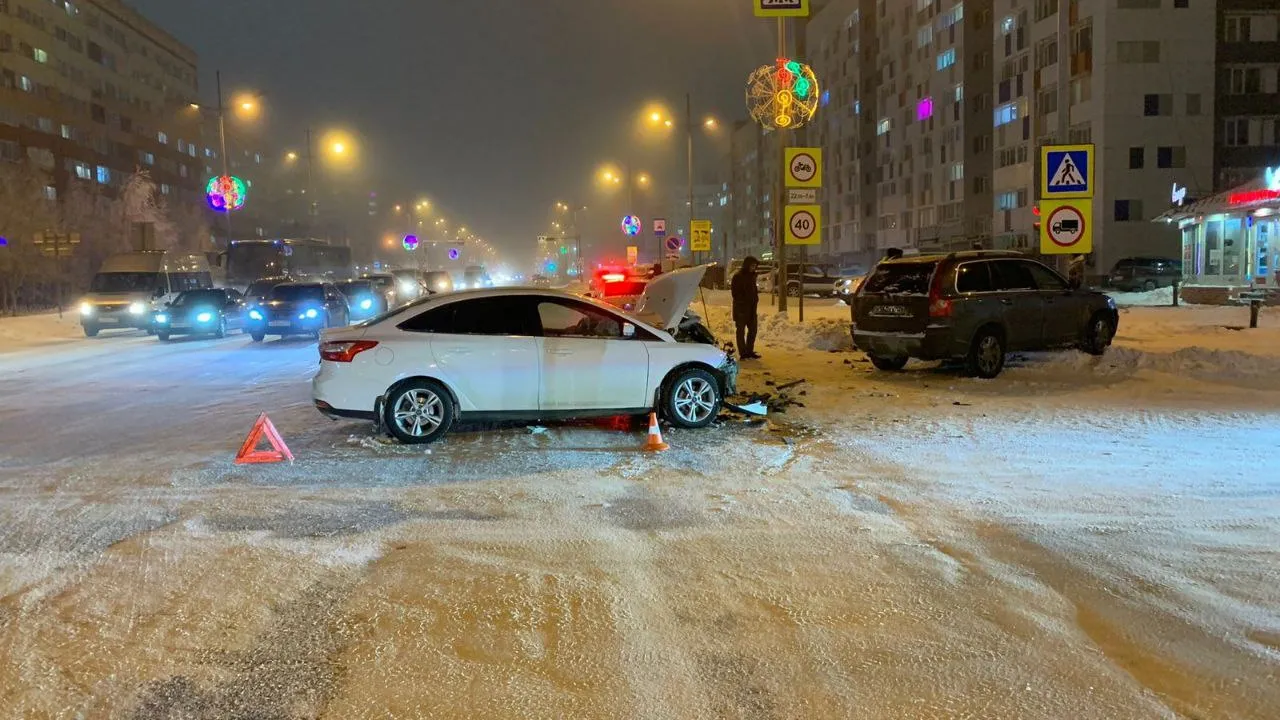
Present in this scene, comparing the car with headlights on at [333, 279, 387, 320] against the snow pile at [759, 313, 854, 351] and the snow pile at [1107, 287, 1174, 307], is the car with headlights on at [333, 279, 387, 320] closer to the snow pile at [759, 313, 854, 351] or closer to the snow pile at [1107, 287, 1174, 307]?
the snow pile at [759, 313, 854, 351]

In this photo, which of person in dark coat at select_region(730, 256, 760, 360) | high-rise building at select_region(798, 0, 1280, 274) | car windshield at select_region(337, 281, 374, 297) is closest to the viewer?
person in dark coat at select_region(730, 256, 760, 360)

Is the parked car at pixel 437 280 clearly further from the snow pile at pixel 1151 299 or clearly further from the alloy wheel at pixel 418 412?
the alloy wheel at pixel 418 412

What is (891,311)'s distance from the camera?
531 inches

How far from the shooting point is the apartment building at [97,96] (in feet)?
230

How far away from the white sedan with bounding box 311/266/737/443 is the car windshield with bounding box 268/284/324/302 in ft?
51.6

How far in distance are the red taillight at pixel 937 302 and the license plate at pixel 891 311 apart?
391 mm

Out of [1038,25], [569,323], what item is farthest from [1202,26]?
[569,323]

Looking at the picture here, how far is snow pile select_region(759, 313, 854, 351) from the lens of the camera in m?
18.4

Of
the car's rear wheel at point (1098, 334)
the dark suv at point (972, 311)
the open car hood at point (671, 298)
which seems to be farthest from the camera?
the car's rear wheel at point (1098, 334)

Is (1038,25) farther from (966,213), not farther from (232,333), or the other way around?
(232,333)

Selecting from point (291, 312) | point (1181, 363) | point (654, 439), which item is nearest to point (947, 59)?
point (291, 312)

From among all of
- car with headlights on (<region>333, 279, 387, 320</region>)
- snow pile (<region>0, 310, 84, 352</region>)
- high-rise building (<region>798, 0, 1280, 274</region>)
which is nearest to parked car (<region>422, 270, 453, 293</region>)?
snow pile (<region>0, 310, 84, 352</region>)

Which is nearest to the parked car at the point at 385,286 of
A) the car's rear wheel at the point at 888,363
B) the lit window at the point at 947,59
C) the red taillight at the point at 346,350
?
the car's rear wheel at the point at 888,363

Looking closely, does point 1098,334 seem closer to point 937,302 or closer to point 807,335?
point 937,302
